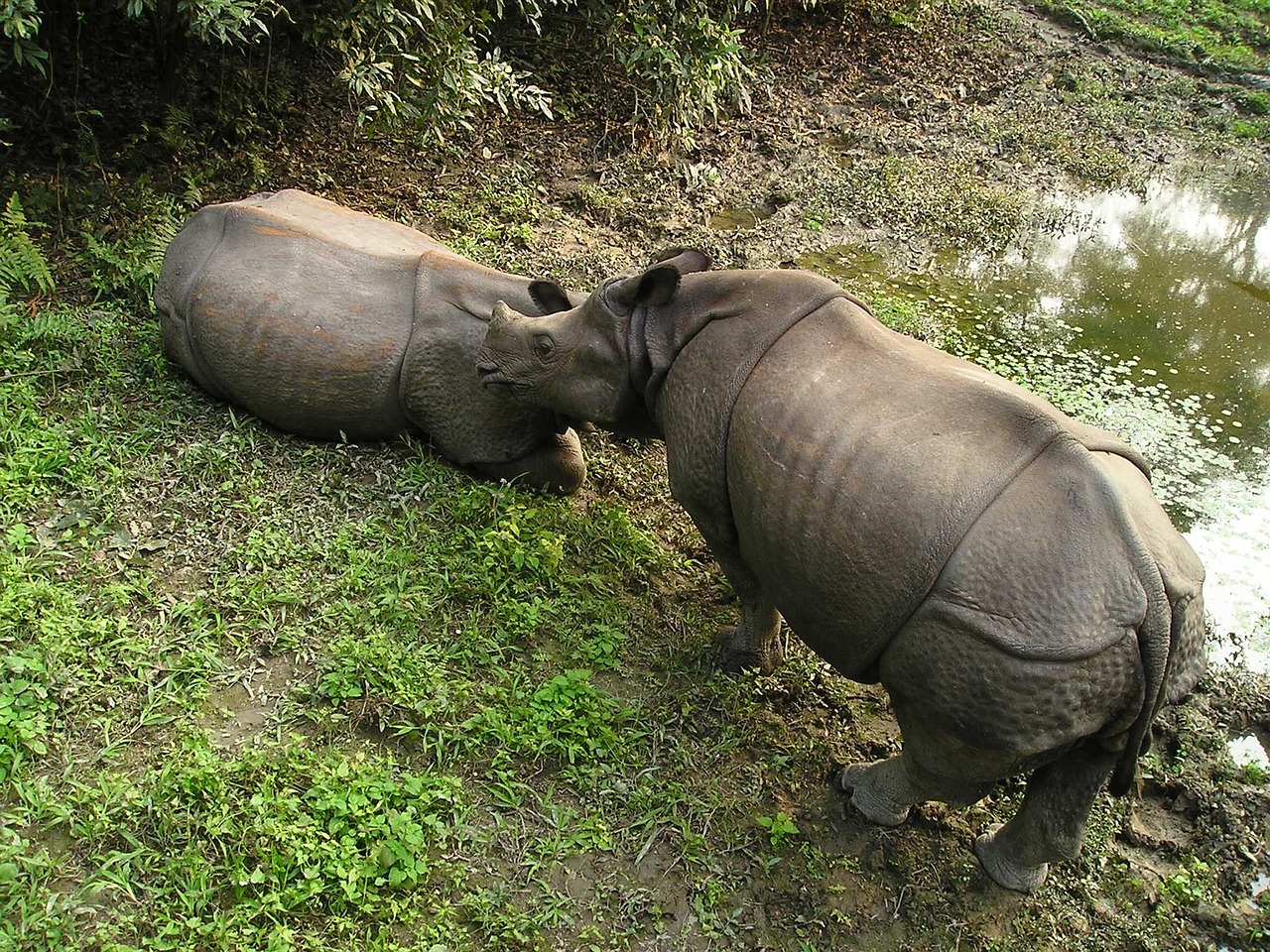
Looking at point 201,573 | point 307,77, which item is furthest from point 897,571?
point 307,77

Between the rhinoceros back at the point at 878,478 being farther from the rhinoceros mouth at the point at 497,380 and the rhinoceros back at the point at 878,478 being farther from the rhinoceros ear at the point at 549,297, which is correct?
the rhinoceros ear at the point at 549,297

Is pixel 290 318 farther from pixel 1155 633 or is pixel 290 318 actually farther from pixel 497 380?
pixel 1155 633

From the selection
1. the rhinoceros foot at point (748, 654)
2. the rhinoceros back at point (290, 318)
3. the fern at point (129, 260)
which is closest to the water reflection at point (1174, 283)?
the rhinoceros foot at point (748, 654)

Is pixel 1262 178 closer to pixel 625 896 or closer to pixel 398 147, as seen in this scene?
pixel 398 147

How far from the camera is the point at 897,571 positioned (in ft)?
11.6

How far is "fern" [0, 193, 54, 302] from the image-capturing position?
5902 millimetres

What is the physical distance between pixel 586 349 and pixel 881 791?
2357 mm

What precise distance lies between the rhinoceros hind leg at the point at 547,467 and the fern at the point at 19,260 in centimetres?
284

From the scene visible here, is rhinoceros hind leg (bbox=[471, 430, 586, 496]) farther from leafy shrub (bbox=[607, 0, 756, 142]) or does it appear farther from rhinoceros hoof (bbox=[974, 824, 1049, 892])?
leafy shrub (bbox=[607, 0, 756, 142])

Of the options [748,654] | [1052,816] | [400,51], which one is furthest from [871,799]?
[400,51]

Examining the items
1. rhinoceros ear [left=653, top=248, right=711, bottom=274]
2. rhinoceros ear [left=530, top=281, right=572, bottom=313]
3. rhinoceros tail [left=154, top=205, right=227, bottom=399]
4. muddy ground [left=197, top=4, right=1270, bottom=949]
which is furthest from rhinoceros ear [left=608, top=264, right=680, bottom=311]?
rhinoceros tail [left=154, top=205, right=227, bottom=399]

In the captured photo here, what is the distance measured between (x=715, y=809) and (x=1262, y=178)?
9866 millimetres

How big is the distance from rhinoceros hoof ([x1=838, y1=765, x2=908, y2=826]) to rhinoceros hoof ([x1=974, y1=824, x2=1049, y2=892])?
354 millimetres

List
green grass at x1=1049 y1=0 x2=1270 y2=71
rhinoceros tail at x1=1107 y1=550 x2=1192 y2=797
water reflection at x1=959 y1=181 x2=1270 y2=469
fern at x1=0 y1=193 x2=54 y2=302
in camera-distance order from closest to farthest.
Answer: rhinoceros tail at x1=1107 y1=550 x2=1192 y2=797
fern at x1=0 y1=193 x2=54 y2=302
water reflection at x1=959 y1=181 x2=1270 y2=469
green grass at x1=1049 y1=0 x2=1270 y2=71
